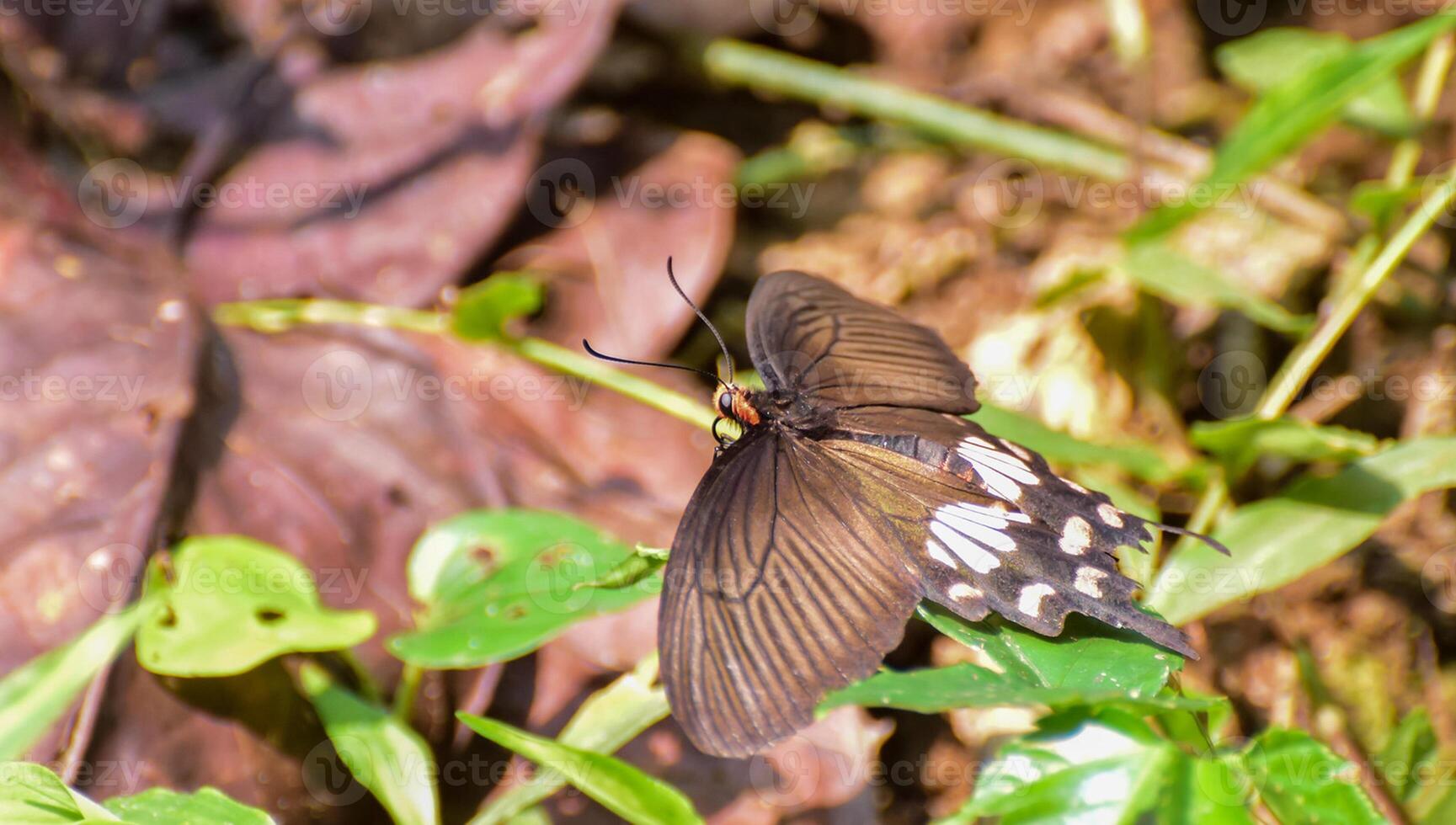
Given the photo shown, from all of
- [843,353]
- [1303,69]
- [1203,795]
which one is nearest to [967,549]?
[1203,795]

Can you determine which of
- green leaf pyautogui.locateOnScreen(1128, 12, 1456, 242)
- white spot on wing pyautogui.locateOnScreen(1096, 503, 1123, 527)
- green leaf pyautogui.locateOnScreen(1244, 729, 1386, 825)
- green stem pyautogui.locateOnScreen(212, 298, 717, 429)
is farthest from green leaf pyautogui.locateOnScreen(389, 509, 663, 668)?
green leaf pyautogui.locateOnScreen(1128, 12, 1456, 242)

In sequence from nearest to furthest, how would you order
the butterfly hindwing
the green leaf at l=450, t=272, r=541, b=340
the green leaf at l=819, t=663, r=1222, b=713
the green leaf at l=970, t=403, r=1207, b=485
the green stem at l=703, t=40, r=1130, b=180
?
1. the green leaf at l=819, t=663, r=1222, b=713
2. the butterfly hindwing
3. the green leaf at l=970, t=403, r=1207, b=485
4. the green leaf at l=450, t=272, r=541, b=340
5. the green stem at l=703, t=40, r=1130, b=180

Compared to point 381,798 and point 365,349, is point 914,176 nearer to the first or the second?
point 365,349

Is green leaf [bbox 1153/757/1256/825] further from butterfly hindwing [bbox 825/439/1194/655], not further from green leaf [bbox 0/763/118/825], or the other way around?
green leaf [bbox 0/763/118/825]

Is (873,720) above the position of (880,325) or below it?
below

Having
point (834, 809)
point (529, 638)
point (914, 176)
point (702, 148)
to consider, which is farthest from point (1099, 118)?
point (529, 638)

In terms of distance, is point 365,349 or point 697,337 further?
point 697,337
